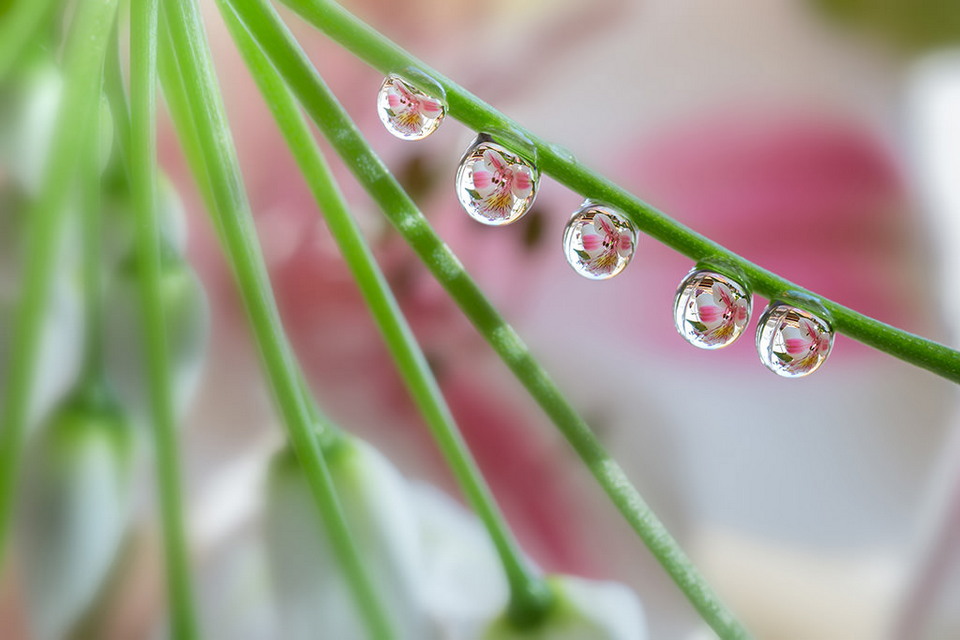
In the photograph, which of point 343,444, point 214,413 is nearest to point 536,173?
point 343,444

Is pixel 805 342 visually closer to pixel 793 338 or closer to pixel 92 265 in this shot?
pixel 793 338

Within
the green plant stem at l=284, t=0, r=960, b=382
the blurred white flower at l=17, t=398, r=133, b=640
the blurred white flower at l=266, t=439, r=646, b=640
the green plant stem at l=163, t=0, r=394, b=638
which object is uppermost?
the green plant stem at l=284, t=0, r=960, b=382

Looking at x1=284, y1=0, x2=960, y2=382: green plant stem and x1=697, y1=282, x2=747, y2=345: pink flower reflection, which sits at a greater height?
x1=284, y1=0, x2=960, y2=382: green plant stem

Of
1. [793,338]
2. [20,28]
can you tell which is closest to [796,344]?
[793,338]

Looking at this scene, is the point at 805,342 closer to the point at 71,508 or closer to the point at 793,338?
the point at 793,338
